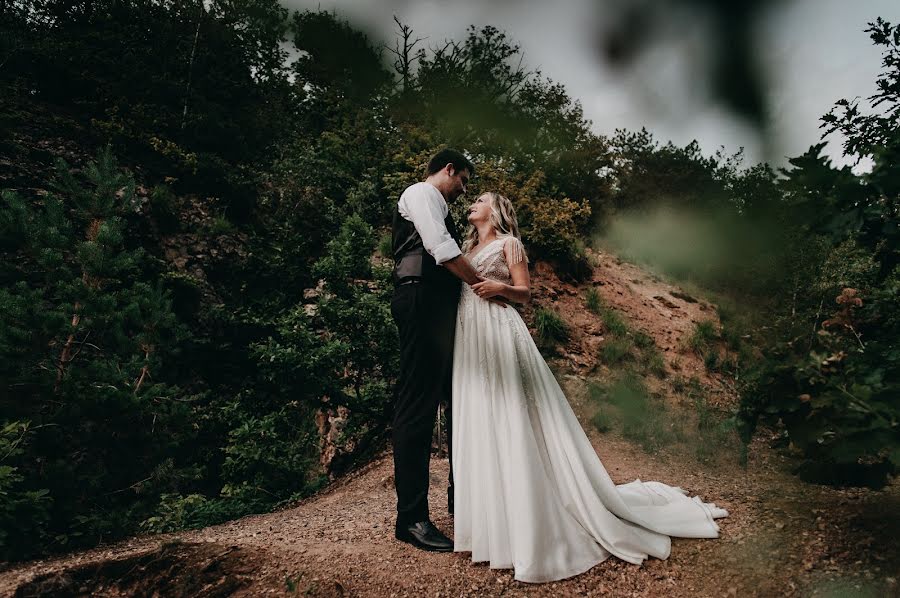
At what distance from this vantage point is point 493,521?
264cm

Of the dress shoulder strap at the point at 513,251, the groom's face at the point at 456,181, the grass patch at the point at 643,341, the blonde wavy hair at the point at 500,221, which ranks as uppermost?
the groom's face at the point at 456,181

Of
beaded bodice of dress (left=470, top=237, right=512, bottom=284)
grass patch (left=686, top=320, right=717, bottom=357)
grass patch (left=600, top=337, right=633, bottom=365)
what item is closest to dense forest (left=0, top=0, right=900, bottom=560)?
grass patch (left=686, top=320, right=717, bottom=357)

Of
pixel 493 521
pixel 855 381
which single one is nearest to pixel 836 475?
pixel 855 381

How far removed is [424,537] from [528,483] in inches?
30.8

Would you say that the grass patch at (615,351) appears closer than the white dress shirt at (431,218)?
No

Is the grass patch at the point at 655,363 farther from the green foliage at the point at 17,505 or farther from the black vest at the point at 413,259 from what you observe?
the green foliage at the point at 17,505

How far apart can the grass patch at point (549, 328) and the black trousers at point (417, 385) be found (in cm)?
637

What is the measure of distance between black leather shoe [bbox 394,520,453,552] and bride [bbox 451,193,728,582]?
11 cm

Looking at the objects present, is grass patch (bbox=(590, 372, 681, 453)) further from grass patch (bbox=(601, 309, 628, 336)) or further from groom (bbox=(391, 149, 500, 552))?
groom (bbox=(391, 149, 500, 552))

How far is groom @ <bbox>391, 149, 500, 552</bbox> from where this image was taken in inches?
112

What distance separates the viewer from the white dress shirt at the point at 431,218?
2822 mm

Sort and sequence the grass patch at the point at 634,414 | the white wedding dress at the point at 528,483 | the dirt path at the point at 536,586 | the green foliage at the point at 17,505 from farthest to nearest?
the grass patch at the point at 634,414
the green foliage at the point at 17,505
the white wedding dress at the point at 528,483
the dirt path at the point at 536,586

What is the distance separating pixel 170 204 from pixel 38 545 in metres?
7.19

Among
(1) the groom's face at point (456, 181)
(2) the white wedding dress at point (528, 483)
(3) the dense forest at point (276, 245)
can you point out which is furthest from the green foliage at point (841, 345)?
(1) the groom's face at point (456, 181)
